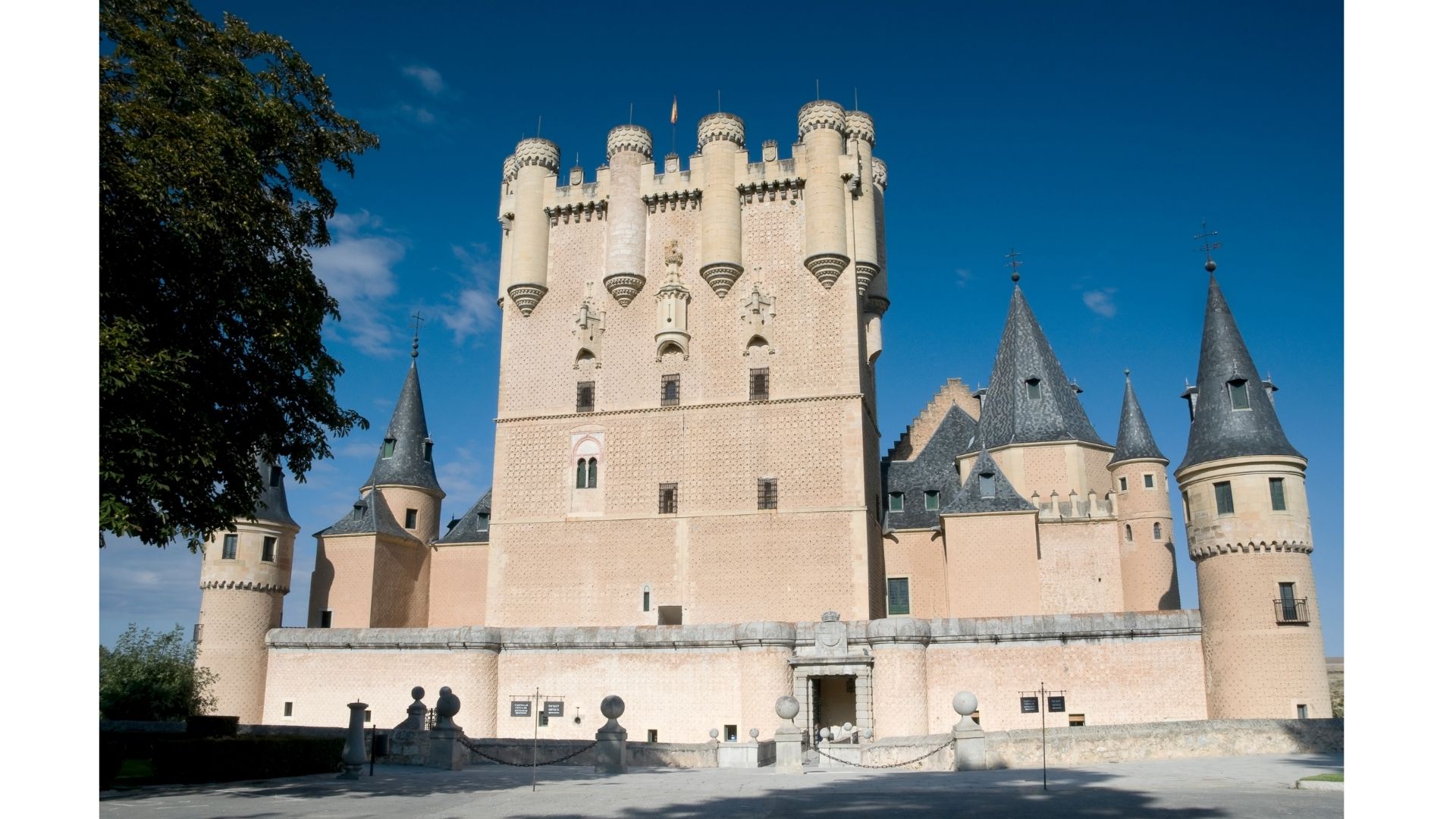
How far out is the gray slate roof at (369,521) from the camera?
37094 millimetres

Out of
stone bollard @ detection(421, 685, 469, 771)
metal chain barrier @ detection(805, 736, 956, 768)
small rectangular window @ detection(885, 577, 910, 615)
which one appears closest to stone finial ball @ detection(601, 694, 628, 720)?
stone bollard @ detection(421, 685, 469, 771)

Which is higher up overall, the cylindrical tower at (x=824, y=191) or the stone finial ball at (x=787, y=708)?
the cylindrical tower at (x=824, y=191)

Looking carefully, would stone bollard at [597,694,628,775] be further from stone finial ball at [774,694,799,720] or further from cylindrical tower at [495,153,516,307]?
cylindrical tower at [495,153,516,307]

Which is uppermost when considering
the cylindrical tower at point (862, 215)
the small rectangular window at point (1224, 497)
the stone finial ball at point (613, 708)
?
the cylindrical tower at point (862, 215)

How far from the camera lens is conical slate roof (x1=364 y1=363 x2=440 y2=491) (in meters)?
40.3

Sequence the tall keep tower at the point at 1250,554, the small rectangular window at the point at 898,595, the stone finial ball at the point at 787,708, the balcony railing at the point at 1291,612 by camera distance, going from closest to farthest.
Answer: the stone finial ball at the point at 787,708 → the tall keep tower at the point at 1250,554 → the balcony railing at the point at 1291,612 → the small rectangular window at the point at 898,595

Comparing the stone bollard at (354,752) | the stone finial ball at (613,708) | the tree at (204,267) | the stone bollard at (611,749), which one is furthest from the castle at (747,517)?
the tree at (204,267)

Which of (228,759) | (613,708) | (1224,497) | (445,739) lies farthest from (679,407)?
(228,759)

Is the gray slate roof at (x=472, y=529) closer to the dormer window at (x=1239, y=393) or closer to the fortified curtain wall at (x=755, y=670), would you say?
the fortified curtain wall at (x=755, y=670)

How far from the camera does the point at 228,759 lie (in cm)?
1727

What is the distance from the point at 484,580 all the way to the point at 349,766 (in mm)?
21406

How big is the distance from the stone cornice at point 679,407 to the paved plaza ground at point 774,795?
15.8 m
